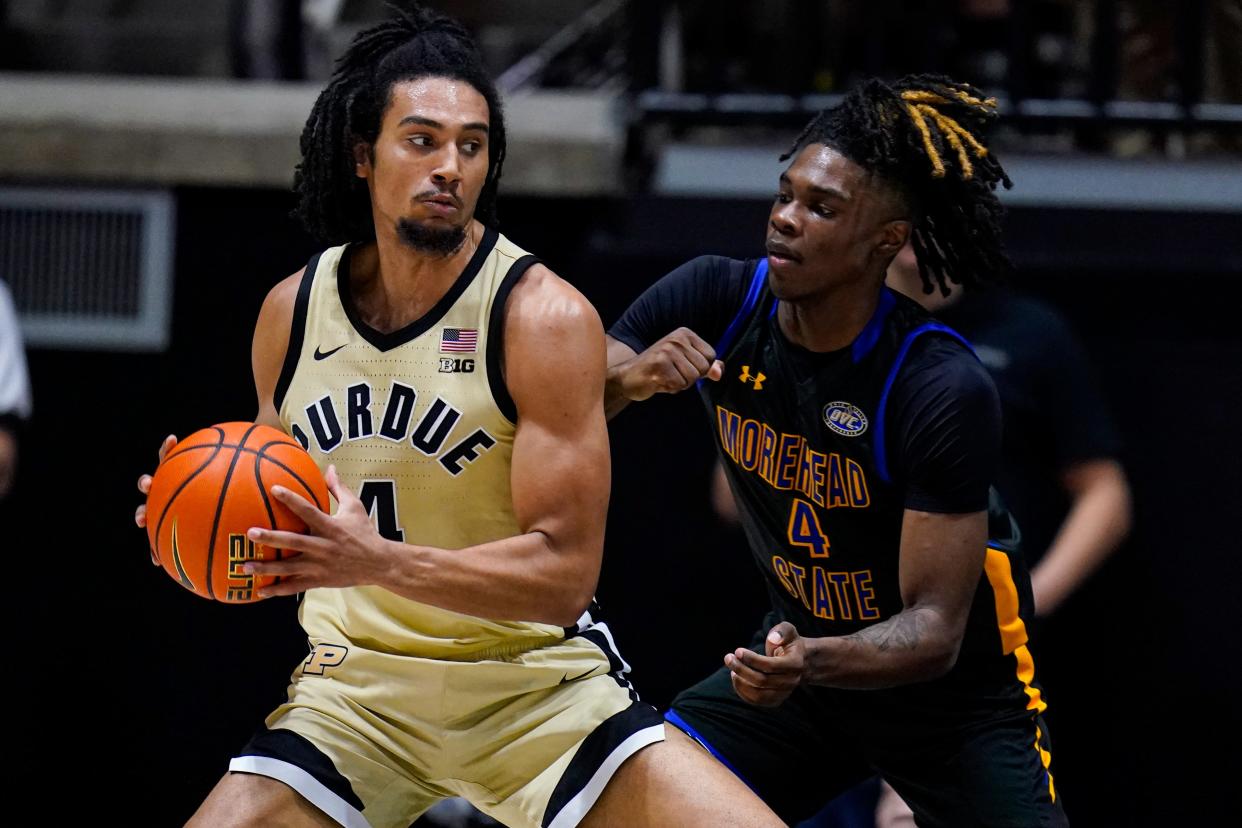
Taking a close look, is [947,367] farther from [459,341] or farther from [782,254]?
[459,341]

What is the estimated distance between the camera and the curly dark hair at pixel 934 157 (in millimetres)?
3465

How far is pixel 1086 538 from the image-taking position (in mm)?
4629

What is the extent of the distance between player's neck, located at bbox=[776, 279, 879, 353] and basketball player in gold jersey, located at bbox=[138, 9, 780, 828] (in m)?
0.47

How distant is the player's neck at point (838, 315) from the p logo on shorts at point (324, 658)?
1.16 m

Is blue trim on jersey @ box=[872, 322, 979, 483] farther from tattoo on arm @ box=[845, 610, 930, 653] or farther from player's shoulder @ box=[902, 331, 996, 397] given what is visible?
tattoo on arm @ box=[845, 610, 930, 653]

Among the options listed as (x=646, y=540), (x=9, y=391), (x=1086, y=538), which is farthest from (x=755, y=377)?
(x=9, y=391)

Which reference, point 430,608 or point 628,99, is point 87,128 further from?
point 430,608

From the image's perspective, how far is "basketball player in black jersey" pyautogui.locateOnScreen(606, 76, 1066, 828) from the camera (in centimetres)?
331

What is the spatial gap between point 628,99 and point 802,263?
2.14 metres

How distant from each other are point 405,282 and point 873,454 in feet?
3.38

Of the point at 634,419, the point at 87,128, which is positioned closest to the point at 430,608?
the point at 634,419

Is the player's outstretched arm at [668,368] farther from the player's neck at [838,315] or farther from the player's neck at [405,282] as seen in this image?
the player's neck at [405,282]

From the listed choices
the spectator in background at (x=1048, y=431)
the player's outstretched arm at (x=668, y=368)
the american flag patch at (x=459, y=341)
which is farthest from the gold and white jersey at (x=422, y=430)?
the spectator in background at (x=1048, y=431)

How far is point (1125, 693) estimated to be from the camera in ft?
16.9
